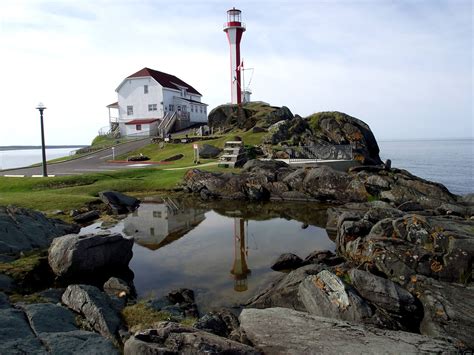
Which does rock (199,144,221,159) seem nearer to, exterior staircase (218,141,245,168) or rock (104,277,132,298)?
exterior staircase (218,141,245,168)

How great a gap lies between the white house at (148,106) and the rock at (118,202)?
4597cm

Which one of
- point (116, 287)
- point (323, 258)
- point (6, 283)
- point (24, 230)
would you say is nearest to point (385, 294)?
point (323, 258)

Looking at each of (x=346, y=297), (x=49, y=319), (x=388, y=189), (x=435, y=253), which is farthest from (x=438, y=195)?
(x=49, y=319)

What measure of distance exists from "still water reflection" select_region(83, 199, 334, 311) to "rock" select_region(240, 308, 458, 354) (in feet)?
11.5

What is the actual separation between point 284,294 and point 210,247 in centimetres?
670

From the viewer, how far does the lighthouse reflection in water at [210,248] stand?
12312mm

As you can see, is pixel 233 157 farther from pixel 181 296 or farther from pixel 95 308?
pixel 95 308

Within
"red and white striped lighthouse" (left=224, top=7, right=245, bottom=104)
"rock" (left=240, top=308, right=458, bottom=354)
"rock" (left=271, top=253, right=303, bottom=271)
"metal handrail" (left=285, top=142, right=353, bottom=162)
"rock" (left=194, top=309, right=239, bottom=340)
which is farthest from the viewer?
"red and white striped lighthouse" (left=224, top=7, right=245, bottom=104)

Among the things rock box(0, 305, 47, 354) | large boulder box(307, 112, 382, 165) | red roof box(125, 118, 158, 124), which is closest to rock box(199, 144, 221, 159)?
large boulder box(307, 112, 382, 165)

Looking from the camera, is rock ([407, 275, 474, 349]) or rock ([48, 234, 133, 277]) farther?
rock ([48, 234, 133, 277])

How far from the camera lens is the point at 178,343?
654 centimetres

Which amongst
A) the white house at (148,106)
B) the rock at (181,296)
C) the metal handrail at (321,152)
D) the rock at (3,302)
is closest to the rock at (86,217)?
the rock at (181,296)

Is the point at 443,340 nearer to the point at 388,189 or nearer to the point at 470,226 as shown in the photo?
the point at 470,226

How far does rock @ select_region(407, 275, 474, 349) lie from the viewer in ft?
27.2
